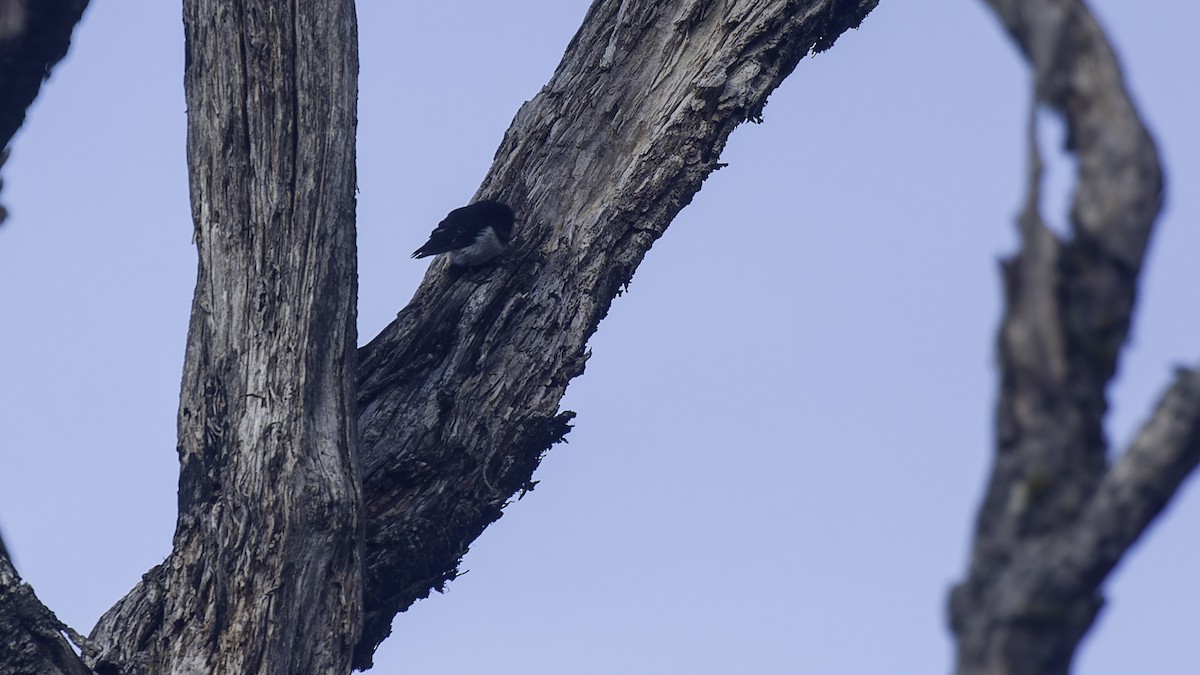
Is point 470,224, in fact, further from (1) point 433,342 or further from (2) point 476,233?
(1) point 433,342

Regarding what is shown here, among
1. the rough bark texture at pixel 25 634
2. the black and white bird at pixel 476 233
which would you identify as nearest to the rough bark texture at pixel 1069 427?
the rough bark texture at pixel 25 634

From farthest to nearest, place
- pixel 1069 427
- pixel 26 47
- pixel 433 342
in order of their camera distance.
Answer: pixel 433 342, pixel 26 47, pixel 1069 427

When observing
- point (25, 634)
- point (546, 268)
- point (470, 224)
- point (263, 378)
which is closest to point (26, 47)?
point (263, 378)

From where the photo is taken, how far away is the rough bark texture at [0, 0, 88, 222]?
15.1 feet

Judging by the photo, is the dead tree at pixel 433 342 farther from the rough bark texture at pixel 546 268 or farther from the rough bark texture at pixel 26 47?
the rough bark texture at pixel 26 47

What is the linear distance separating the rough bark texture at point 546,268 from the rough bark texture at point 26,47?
7.51 feet

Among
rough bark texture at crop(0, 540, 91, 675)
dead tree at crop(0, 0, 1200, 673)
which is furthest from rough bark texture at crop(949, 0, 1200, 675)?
rough bark texture at crop(0, 540, 91, 675)

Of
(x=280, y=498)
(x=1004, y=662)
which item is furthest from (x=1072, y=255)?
(x=280, y=498)

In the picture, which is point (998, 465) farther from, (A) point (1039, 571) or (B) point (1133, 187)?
(B) point (1133, 187)

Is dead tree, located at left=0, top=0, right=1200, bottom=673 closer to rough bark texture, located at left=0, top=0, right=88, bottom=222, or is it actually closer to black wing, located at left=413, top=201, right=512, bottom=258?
black wing, located at left=413, top=201, right=512, bottom=258

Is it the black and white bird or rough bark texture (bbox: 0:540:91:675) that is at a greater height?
the black and white bird

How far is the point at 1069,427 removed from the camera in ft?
8.75

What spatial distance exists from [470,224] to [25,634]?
298cm

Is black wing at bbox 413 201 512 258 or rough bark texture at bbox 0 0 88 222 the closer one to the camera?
rough bark texture at bbox 0 0 88 222
